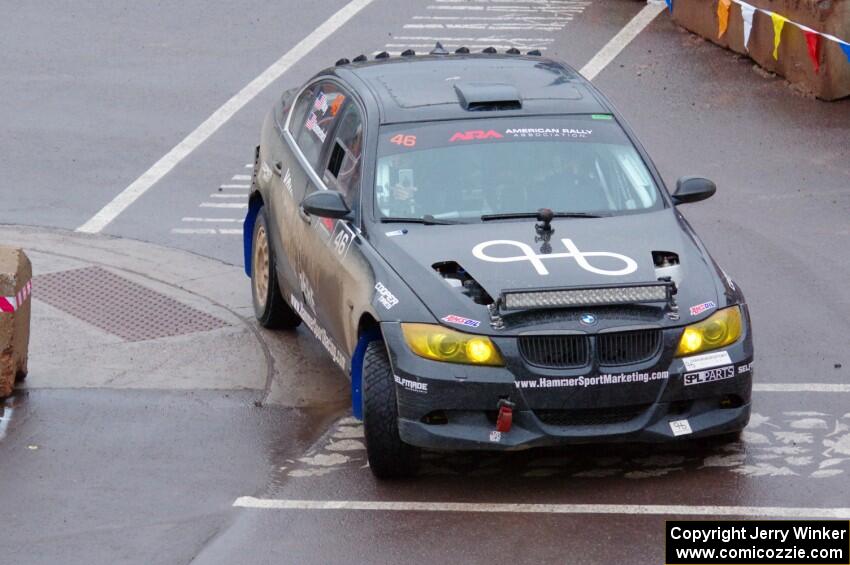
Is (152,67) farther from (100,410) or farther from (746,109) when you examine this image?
(100,410)

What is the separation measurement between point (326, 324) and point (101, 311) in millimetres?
2779

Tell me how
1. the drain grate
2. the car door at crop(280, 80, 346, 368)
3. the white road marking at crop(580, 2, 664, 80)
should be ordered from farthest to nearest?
1. the white road marking at crop(580, 2, 664, 80)
2. the drain grate
3. the car door at crop(280, 80, 346, 368)

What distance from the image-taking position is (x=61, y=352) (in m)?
11.1

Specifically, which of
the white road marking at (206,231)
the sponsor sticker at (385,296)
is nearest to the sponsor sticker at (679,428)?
the sponsor sticker at (385,296)

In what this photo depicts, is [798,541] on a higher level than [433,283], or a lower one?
lower

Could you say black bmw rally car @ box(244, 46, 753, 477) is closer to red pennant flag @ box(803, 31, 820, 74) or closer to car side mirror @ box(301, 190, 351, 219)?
car side mirror @ box(301, 190, 351, 219)

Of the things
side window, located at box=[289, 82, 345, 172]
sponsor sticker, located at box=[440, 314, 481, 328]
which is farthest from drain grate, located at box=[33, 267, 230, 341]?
sponsor sticker, located at box=[440, 314, 481, 328]

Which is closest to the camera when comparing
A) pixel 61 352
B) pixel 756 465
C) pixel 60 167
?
pixel 756 465

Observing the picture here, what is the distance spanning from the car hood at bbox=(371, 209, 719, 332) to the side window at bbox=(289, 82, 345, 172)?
1512 millimetres

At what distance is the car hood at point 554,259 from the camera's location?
27.4 feet

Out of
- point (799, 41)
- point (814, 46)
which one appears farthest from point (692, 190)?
point (799, 41)

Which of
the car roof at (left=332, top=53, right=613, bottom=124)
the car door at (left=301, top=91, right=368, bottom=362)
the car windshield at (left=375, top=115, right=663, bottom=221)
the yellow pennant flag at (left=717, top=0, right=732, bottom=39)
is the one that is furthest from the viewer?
the yellow pennant flag at (left=717, top=0, right=732, bottom=39)

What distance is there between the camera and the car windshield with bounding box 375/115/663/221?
31.3 feet

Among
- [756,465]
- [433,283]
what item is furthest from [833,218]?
[433,283]
